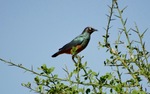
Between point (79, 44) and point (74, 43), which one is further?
point (74, 43)

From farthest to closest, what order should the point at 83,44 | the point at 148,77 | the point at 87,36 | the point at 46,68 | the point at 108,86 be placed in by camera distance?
1. the point at 87,36
2. the point at 83,44
3. the point at 46,68
4. the point at 108,86
5. the point at 148,77

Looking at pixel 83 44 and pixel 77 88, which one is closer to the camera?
pixel 77 88

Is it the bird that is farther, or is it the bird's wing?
the bird's wing

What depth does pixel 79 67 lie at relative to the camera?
3.11 meters

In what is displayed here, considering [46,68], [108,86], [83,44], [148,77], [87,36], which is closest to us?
[148,77]

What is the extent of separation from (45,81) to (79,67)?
1.28 ft

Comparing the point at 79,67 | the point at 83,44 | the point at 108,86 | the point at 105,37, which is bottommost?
the point at 108,86

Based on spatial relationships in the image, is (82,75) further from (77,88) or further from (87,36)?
(87,36)

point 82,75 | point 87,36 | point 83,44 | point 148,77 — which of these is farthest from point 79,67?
point 87,36

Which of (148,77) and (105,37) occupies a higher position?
(105,37)

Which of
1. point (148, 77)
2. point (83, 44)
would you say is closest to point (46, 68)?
point (148, 77)

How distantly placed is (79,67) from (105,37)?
429mm

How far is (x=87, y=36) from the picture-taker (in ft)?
22.9

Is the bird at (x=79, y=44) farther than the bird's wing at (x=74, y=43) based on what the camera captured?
No
